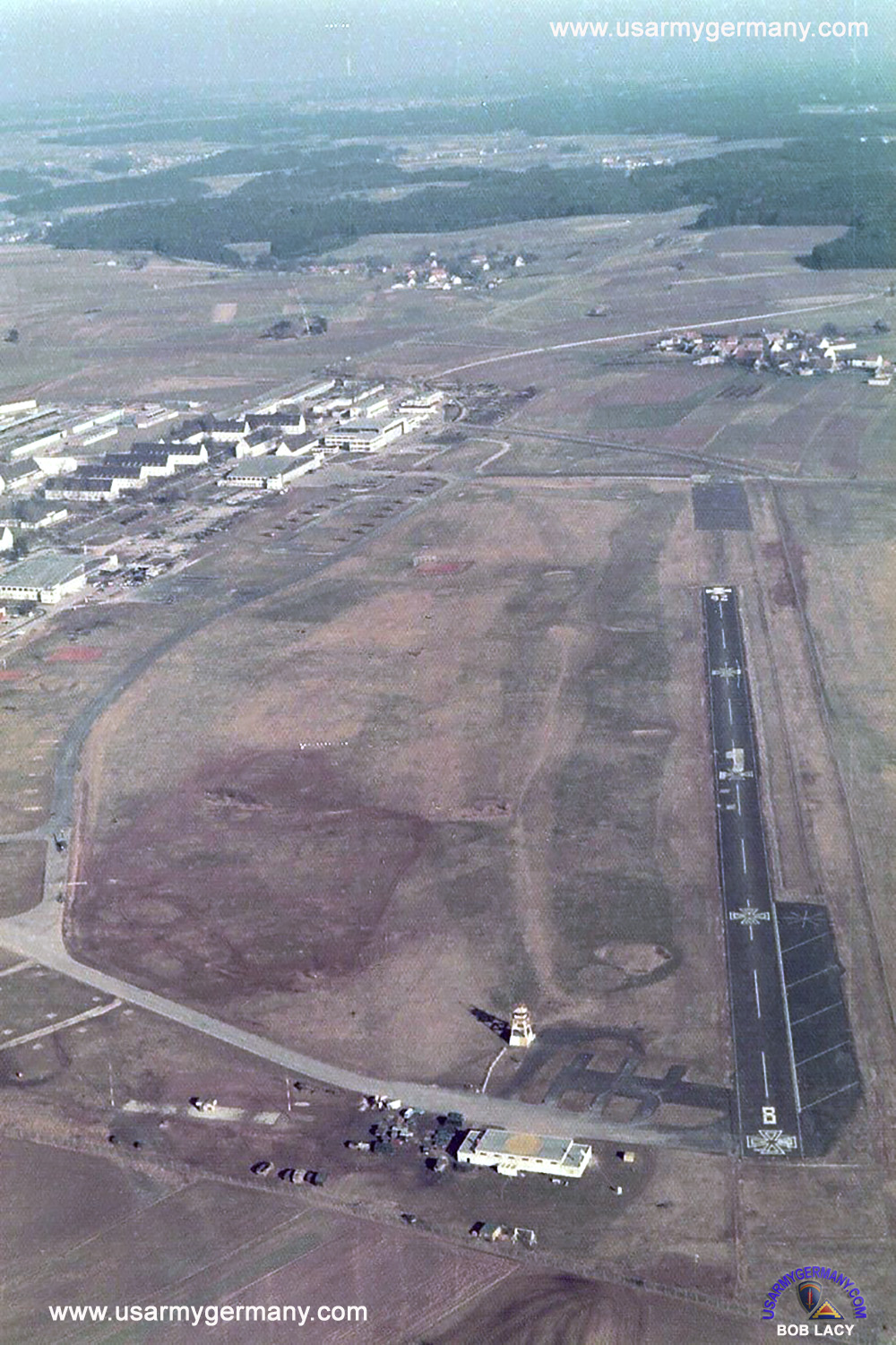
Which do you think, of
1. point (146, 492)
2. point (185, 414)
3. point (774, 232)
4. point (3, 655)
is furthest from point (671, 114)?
point (3, 655)

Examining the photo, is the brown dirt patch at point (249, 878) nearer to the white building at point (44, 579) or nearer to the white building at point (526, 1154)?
the white building at point (526, 1154)

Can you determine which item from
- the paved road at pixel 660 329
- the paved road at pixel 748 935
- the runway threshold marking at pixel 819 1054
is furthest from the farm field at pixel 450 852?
the paved road at pixel 660 329

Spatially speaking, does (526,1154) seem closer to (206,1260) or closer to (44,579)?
(206,1260)

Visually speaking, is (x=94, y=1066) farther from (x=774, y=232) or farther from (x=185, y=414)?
(x=774, y=232)

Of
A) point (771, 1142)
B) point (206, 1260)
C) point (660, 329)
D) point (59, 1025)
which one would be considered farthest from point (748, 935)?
point (660, 329)

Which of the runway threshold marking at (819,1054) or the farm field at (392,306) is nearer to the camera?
the runway threshold marking at (819,1054)

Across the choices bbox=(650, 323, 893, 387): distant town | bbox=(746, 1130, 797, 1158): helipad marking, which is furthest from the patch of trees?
bbox=(746, 1130, 797, 1158): helipad marking

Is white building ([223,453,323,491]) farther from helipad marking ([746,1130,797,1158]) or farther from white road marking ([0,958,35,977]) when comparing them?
helipad marking ([746,1130,797,1158])
